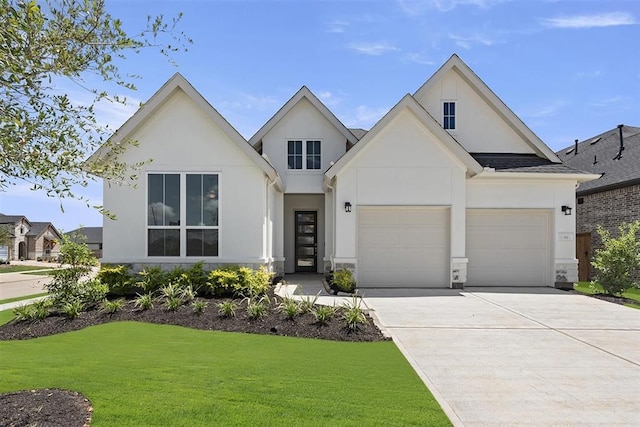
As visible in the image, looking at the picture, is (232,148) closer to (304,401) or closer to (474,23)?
(474,23)

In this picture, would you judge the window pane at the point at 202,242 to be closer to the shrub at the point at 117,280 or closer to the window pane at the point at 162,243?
the window pane at the point at 162,243

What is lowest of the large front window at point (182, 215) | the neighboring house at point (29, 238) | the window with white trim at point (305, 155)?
the neighboring house at point (29, 238)

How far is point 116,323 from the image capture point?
905 centimetres

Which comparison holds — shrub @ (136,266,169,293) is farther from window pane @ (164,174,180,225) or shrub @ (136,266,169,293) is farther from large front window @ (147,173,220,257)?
window pane @ (164,174,180,225)

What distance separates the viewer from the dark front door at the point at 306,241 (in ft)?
62.3

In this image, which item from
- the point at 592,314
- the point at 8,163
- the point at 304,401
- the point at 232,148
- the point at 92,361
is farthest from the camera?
the point at 232,148

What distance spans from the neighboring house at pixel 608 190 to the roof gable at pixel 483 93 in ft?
12.3

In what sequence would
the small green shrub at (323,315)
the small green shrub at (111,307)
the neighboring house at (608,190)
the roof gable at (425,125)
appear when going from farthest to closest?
the neighboring house at (608,190) < the roof gable at (425,125) < the small green shrub at (111,307) < the small green shrub at (323,315)

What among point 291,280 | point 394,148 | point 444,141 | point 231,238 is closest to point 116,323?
point 231,238

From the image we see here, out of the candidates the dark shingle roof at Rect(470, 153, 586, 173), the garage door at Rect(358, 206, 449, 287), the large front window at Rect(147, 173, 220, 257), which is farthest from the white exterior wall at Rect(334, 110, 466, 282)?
the large front window at Rect(147, 173, 220, 257)

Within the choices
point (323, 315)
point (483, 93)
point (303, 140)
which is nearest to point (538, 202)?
point (483, 93)

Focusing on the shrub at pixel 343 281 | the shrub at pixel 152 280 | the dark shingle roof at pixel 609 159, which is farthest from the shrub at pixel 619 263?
the shrub at pixel 152 280

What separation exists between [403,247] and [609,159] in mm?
12189

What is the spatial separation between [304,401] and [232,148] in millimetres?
9230
